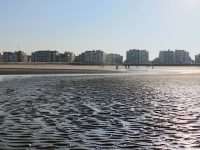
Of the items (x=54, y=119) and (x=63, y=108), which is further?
(x=63, y=108)

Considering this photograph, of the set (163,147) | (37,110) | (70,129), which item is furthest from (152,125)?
(37,110)

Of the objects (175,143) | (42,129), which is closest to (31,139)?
(42,129)

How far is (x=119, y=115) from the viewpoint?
82.7 ft

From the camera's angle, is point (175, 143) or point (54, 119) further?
point (54, 119)

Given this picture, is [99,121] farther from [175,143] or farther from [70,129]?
[175,143]

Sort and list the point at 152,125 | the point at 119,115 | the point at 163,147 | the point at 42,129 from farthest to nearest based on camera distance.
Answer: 1. the point at 119,115
2. the point at 152,125
3. the point at 42,129
4. the point at 163,147

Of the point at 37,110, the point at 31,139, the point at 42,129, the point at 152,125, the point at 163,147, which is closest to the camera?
the point at 163,147

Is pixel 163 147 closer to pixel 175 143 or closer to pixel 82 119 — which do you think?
pixel 175 143

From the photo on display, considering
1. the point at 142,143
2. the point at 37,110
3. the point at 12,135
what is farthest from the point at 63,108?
the point at 142,143

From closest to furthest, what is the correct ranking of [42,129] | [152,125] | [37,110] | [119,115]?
[42,129] → [152,125] → [119,115] → [37,110]

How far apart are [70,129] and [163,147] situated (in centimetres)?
527

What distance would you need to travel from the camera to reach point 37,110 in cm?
2722

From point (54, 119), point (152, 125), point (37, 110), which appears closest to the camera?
point (152, 125)

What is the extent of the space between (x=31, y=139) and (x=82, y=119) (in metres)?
6.60
